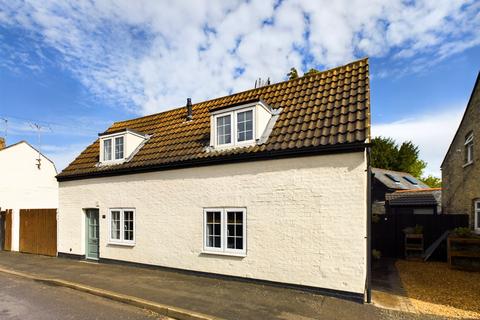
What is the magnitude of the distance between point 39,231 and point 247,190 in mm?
11786

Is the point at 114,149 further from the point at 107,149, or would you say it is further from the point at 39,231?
the point at 39,231

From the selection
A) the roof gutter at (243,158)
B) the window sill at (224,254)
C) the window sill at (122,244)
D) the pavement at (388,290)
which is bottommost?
the pavement at (388,290)

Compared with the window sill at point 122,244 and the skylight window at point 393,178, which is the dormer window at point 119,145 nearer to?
the window sill at point 122,244

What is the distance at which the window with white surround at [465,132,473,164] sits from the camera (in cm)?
1471

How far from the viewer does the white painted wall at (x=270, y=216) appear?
24.6 ft

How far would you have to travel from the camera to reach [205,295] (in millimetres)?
7699

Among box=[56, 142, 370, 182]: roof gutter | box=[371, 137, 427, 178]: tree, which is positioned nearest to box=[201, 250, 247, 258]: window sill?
box=[56, 142, 370, 182]: roof gutter

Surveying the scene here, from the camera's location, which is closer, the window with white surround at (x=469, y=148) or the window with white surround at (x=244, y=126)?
the window with white surround at (x=244, y=126)

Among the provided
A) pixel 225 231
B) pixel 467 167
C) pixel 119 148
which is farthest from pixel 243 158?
pixel 467 167

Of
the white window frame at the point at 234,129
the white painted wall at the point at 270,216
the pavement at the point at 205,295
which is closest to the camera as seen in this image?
the pavement at the point at 205,295

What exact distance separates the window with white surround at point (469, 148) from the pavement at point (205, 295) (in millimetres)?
11605

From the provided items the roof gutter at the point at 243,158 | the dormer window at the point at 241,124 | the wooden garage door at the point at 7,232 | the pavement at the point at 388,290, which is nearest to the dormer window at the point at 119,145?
the roof gutter at the point at 243,158

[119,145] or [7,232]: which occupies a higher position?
[119,145]

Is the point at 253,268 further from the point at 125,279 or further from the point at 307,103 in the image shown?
the point at 307,103
